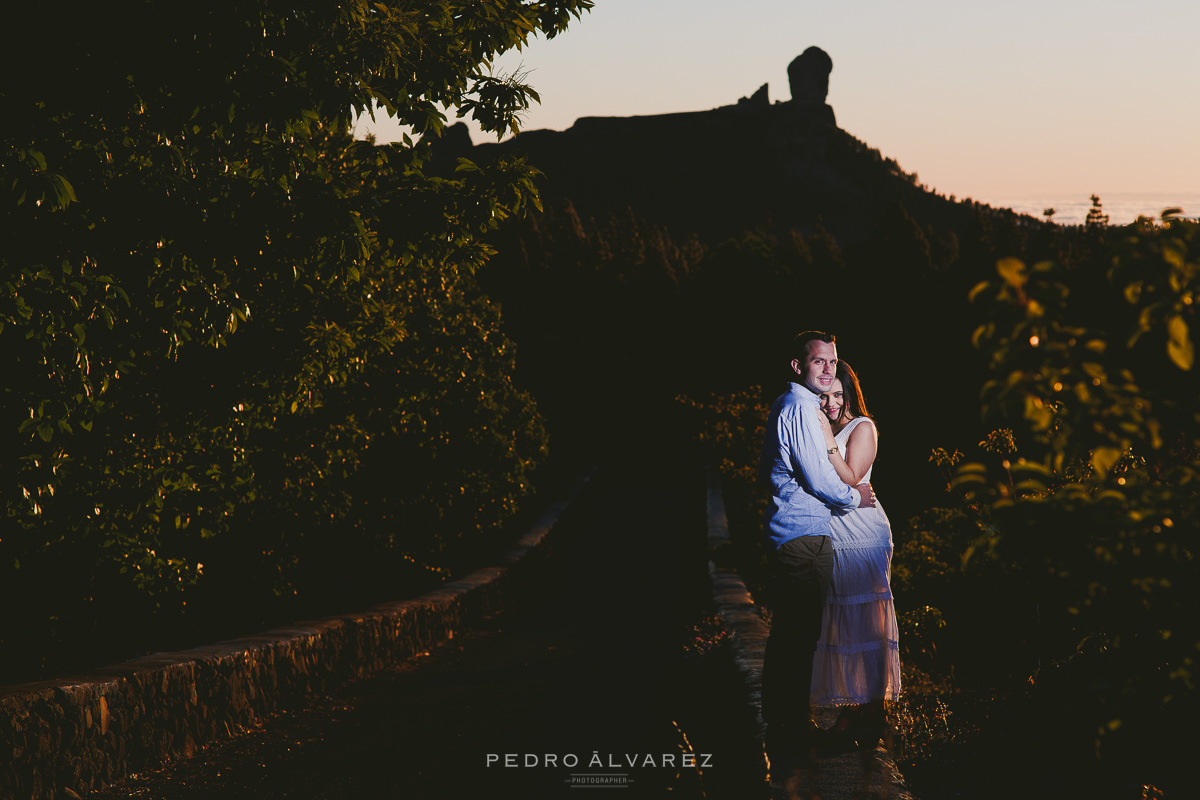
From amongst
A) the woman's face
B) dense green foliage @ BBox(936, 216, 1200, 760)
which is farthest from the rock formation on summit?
dense green foliage @ BBox(936, 216, 1200, 760)

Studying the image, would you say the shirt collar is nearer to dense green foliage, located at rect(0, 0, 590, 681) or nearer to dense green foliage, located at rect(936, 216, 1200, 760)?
dense green foliage, located at rect(0, 0, 590, 681)

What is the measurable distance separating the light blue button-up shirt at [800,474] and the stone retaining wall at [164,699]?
12.5 ft

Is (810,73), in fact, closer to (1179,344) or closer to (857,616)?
(857,616)

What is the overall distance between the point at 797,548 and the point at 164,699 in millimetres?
4014

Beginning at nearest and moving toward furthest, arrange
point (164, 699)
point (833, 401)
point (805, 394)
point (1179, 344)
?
point (1179, 344) → point (805, 394) → point (833, 401) → point (164, 699)

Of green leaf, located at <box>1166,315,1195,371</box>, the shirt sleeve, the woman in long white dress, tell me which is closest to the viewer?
green leaf, located at <box>1166,315,1195,371</box>

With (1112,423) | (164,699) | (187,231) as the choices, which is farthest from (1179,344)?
(164,699)

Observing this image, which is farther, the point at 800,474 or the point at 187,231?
the point at 187,231

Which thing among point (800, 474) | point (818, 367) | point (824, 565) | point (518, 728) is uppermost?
point (818, 367)

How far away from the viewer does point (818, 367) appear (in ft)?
16.8

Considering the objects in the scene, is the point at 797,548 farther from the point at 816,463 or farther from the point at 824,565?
the point at 816,463

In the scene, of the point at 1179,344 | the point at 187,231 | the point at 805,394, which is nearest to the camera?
the point at 1179,344

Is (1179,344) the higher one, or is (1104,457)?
(1179,344)

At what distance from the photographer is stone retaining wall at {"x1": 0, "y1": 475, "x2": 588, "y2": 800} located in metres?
5.37
